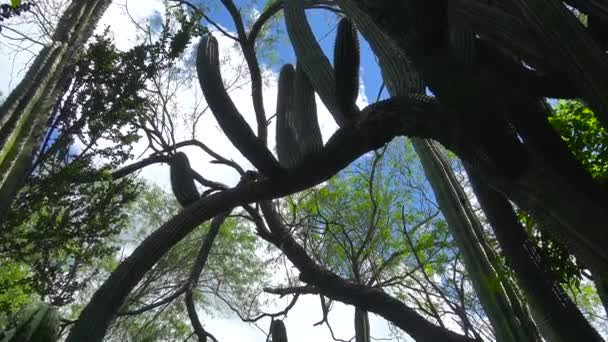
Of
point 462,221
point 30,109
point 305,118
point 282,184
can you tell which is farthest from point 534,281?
point 30,109

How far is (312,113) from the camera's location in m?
3.04

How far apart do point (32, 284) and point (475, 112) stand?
4153mm

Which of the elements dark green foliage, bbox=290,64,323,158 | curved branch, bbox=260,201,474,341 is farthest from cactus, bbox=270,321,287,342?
dark green foliage, bbox=290,64,323,158

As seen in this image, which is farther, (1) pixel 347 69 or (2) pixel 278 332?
(2) pixel 278 332

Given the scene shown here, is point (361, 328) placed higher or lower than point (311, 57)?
lower

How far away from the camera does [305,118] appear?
9.71 ft

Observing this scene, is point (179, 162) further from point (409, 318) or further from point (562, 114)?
point (562, 114)

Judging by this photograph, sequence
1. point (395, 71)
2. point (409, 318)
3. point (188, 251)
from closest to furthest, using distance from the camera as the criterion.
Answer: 1. point (395, 71)
2. point (409, 318)
3. point (188, 251)

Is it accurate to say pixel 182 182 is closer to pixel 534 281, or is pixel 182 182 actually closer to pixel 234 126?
pixel 234 126

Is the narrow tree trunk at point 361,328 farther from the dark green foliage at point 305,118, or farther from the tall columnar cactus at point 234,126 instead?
the tall columnar cactus at point 234,126

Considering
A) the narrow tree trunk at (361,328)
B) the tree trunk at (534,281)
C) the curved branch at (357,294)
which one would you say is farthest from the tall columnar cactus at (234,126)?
the narrow tree trunk at (361,328)

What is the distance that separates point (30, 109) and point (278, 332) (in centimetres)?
262

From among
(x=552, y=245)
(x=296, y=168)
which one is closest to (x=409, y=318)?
A: (x=552, y=245)

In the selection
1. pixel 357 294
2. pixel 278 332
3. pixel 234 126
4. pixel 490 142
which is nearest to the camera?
pixel 490 142
